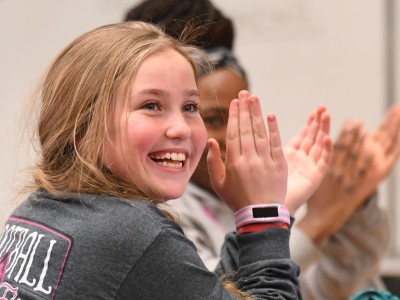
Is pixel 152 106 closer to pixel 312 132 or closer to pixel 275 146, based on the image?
pixel 275 146

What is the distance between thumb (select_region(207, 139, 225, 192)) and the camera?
1245mm

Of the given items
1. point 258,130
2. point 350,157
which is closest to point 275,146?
point 258,130

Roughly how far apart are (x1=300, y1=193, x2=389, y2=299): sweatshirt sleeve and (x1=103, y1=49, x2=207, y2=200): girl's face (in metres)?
1.03

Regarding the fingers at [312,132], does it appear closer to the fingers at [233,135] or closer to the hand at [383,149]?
the fingers at [233,135]

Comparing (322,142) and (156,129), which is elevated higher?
(156,129)

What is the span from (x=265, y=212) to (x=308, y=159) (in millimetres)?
317

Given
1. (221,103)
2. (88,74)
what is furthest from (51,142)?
(221,103)

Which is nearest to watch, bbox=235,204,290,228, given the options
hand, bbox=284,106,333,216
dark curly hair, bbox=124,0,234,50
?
hand, bbox=284,106,333,216

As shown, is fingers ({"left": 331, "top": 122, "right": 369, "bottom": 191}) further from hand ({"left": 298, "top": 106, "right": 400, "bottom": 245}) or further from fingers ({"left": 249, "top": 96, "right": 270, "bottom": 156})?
fingers ({"left": 249, "top": 96, "right": 270, "bottom": 156})

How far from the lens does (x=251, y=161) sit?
1180 mm

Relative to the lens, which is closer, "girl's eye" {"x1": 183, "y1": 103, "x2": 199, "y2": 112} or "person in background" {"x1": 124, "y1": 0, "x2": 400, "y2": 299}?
"girl's eye" {"x1": 183, "y1": 103, "x2": 199, "y2": 112}

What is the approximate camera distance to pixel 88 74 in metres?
1.08

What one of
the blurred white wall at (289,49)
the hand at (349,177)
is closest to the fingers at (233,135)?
the hand at (349,177)

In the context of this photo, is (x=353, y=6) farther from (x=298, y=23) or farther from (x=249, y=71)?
(x=249, y=71)
